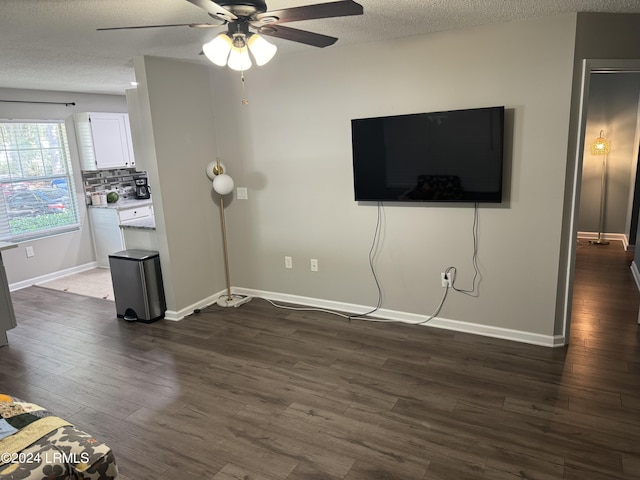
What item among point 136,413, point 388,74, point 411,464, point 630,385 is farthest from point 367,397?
point 388,74

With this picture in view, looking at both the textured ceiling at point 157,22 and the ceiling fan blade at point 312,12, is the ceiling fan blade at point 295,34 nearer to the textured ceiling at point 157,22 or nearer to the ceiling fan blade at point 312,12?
the ceiling fan blade at point 312,12

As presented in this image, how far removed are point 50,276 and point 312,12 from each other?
5410 mm

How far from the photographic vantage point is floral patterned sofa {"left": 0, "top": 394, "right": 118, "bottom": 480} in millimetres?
1543

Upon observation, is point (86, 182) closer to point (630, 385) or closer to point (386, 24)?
point (386, 24)

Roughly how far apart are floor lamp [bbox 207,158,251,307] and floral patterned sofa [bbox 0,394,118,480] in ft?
8.65

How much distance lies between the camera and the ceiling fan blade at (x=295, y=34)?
217 cm

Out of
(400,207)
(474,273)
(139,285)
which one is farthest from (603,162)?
(139,285)

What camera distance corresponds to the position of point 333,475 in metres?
2.17

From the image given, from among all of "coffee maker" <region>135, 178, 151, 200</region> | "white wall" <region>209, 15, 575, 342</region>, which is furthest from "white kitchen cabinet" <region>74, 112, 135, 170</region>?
"white wall" <region>209, 15, 575, 342</region>

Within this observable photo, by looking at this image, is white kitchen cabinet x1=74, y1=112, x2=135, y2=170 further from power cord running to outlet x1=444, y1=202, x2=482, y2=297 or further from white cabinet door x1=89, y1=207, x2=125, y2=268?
power cord running to outlet x1=444, y1=202, x2=482, y2=297

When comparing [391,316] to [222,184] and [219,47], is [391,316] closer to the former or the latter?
[222,184]

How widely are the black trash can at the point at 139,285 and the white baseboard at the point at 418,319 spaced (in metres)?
0.88

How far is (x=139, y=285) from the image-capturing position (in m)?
4.11

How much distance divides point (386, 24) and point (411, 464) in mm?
2708
